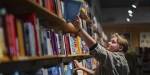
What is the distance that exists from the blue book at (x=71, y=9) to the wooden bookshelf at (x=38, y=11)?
3.7 inches

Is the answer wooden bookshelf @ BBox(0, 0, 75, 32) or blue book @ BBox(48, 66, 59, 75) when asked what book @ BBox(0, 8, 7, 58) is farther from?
blue book @ BBox(48, 66, 59, 75)

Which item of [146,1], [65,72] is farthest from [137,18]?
[65,72]

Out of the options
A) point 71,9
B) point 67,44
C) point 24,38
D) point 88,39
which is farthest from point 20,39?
point 67,44

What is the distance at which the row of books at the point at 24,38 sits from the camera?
1716mm

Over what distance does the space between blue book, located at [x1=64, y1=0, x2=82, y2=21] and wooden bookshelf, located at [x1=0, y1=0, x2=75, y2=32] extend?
93mm

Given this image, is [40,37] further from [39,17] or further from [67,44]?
[67,44]

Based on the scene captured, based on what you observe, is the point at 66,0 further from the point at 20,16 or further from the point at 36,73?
the point at 20,16

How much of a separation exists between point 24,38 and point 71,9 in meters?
1.26

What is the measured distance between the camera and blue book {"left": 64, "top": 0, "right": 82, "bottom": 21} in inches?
123

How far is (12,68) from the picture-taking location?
2.39 m

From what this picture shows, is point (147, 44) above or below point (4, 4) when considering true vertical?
below

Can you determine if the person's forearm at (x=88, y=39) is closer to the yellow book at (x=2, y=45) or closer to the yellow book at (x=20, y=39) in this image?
the yellow book at (x=20, y=39)

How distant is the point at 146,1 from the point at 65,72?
10.3m

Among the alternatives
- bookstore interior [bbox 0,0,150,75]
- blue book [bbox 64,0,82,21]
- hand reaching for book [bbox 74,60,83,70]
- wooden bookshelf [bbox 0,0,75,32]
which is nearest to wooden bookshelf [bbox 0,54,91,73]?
bookstore interior [bbox 0,0,150,75]
